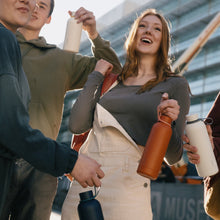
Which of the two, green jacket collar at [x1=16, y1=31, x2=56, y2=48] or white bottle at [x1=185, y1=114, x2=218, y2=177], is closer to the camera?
white bottle at [x1=185, y1=114, x2=218, y2=177]

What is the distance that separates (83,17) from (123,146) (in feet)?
3.96

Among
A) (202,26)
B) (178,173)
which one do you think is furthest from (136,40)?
(202,26)

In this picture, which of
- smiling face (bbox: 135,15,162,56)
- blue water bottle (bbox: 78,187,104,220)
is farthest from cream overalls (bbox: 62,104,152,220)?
smiling face (bbox: 135,15,162,56)

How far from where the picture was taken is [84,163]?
155 cm

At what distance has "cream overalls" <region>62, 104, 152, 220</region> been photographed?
2051 mm

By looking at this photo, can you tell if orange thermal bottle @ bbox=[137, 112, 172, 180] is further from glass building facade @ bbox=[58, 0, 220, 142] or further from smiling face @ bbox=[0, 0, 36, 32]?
glass building facade @ bbox=[58, 0, 220, 142]

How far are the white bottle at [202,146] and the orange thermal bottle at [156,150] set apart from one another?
244 millimetres

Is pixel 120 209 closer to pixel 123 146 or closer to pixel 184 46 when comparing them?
pixel 123 146

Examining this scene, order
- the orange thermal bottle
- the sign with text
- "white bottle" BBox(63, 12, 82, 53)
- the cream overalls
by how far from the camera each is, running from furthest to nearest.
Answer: the sign with text < "white bottle" BBox(63, 12, 82, 53) < the cream overalls < the orange thermal bottle

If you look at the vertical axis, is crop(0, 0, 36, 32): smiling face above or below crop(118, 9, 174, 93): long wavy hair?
above

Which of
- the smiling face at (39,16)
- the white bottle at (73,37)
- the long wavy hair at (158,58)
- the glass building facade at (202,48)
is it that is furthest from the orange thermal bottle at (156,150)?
the glass building facade at (202,48)

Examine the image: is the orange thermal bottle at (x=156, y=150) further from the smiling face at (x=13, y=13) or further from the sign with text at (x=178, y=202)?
the sign with text at (x=178, y=202)

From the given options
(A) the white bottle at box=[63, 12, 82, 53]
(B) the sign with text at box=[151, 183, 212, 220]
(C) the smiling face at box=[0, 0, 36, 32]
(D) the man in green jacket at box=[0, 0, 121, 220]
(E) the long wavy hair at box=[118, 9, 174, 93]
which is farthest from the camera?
(B) the sign with text at box=[151, 183, 212, 220]

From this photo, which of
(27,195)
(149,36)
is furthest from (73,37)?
(27,195)
